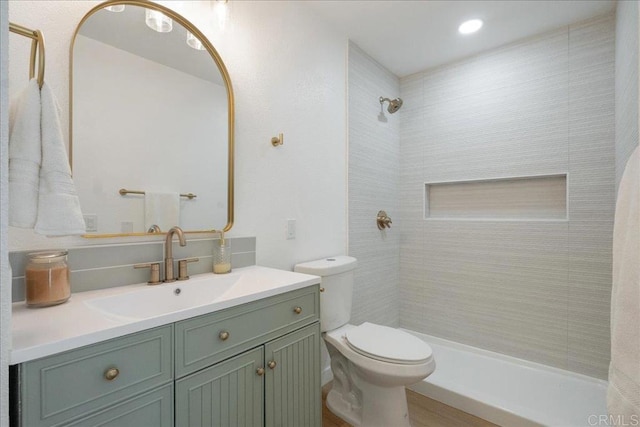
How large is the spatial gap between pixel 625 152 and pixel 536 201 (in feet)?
2.26

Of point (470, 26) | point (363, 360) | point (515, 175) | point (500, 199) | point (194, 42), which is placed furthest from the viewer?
point (500, 199)

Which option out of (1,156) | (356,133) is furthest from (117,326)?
(356,133)

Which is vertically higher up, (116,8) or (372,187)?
(116,8)

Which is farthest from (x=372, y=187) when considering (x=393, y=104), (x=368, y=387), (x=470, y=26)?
(x=368, y=387)

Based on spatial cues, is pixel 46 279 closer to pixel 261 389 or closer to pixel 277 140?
pixel 261 389

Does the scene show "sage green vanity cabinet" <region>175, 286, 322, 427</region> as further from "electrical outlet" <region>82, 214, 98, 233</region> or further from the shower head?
the shower head

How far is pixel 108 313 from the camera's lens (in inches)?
36.5

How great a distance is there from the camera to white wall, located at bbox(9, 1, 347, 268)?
4.96ft

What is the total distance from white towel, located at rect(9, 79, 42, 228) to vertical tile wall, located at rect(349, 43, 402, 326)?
1748mm

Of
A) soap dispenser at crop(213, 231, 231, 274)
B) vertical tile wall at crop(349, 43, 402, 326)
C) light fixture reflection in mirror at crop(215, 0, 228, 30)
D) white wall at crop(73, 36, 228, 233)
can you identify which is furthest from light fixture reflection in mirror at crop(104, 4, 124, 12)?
vertical tile wall at crop(349, 43, 402, 326)

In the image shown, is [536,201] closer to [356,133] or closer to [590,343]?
[590,343]

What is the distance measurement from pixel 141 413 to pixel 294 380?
587mm

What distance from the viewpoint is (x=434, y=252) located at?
2.62 meters

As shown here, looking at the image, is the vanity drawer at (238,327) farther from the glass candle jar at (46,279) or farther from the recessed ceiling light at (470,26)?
the recessed ceiling light at (470,26)
